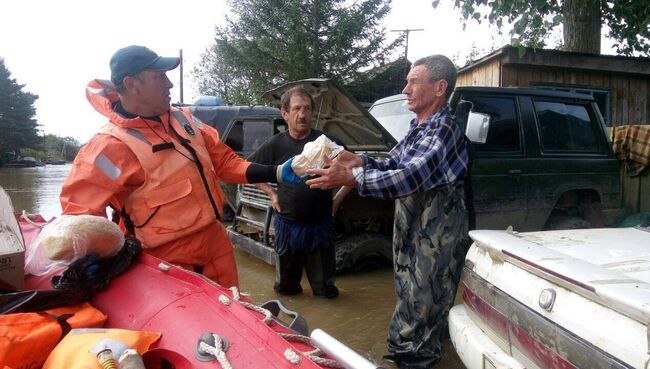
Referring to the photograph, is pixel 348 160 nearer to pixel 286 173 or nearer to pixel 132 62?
pixel 286 173

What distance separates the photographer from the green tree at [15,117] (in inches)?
1451

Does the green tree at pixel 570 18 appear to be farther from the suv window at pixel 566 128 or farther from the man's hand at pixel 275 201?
the man's hand at pixel 275 201

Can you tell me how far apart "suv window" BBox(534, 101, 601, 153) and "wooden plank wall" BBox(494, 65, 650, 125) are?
3.71 m

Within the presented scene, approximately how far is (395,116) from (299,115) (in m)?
1.99

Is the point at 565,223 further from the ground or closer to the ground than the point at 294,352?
closer to the ground

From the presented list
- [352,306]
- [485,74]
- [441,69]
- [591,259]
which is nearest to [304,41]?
[485,74]

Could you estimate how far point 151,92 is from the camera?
7.32ft

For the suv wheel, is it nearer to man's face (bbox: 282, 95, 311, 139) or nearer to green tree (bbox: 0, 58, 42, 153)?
man's face (bbox: 282, 95, 311, 139)

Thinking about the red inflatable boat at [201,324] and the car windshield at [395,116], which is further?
the car windshield at [395,116]

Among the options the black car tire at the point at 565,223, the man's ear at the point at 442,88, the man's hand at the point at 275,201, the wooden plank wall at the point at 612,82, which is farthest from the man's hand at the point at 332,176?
the wooden plank wall at the point at 612,82

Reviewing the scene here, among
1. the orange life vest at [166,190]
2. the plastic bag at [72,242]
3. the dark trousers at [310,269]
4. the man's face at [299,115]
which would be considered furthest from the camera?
the dark trousers at [310,269]

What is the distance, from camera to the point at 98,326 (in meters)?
1.63

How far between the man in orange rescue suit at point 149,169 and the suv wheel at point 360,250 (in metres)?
2.59

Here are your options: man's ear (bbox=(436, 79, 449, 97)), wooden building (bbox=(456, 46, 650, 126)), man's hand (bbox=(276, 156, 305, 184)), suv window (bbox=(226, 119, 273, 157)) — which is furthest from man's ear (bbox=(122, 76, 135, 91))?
wooden building (bbox=(456, 46, 650, 126))
